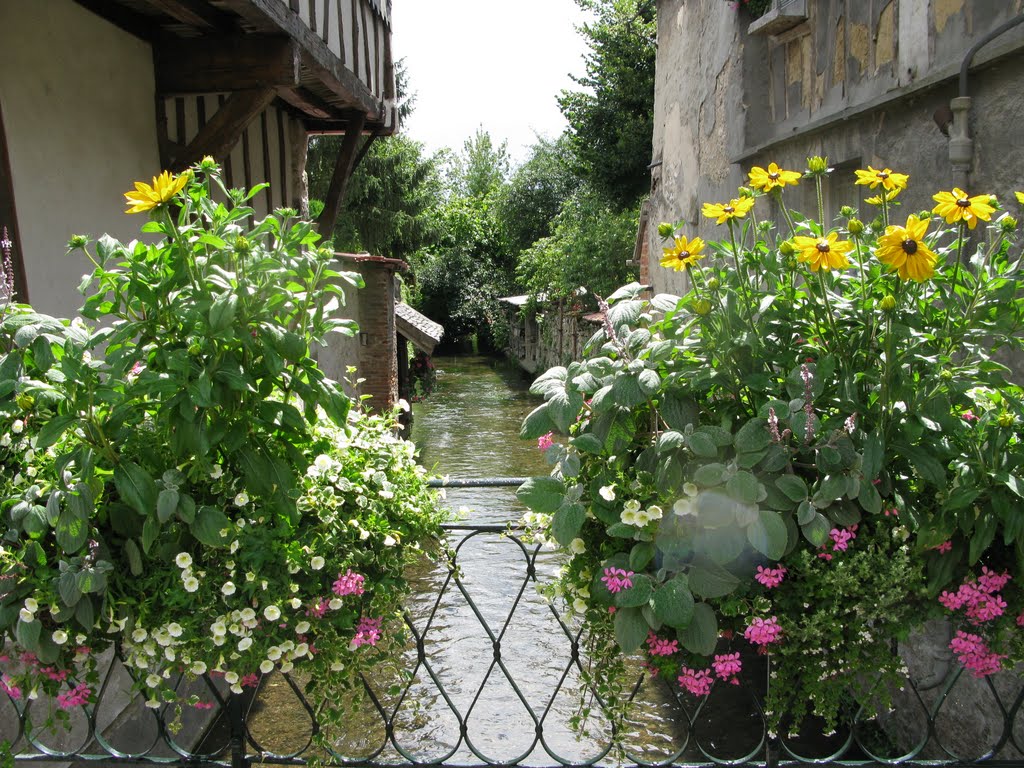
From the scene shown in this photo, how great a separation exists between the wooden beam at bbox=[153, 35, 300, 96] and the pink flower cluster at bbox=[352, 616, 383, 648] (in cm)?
383

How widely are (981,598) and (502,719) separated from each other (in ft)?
12.6

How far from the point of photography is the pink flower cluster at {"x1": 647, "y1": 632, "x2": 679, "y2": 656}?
194 cm

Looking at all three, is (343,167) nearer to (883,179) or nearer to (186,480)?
(186,480)

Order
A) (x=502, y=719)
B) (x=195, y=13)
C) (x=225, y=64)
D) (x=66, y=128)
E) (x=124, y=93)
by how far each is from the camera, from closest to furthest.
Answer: (x=66, y=128)
(x=195, y=13)
(x=124, y=93)
(x=225, y=64)
(x=502, y=719)

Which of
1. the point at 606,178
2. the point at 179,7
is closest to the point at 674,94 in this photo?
the point at 179,7

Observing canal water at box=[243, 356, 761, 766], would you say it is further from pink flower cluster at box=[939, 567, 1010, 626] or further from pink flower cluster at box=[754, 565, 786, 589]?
pink flower cluster at box=[939, 567, 1010, 626]

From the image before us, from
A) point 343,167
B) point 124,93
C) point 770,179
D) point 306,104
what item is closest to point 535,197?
point 343,167

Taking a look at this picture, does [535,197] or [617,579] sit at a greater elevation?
[535,197]

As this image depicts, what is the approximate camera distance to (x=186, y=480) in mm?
1970

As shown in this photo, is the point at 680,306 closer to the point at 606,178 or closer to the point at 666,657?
the point at 666,657

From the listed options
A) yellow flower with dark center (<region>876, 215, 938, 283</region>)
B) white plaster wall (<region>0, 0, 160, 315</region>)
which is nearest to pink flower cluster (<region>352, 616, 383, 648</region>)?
yellow flower with dark center (<region>876, 215, 938, 283</region>)

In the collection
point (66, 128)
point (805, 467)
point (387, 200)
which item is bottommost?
point (805, 467)

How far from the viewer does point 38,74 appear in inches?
167

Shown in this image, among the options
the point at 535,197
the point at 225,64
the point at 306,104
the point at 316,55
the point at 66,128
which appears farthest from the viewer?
the point at 535,197
